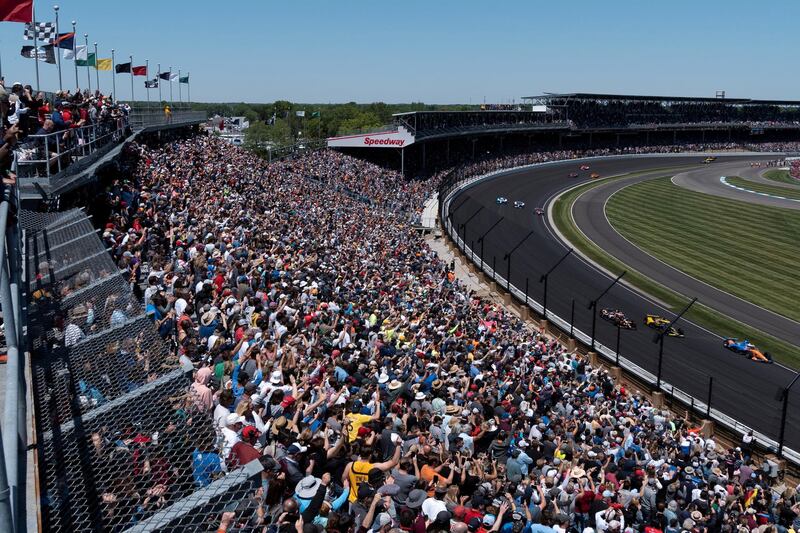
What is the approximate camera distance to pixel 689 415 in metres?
21.8

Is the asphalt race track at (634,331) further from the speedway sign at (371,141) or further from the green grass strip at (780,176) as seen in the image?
the green grass strip at (780,176)

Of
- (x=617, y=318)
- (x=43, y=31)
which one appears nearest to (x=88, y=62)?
(x=43, y=31)

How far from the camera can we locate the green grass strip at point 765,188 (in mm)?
76062

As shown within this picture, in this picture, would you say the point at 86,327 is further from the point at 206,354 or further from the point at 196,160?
the point at 196,160

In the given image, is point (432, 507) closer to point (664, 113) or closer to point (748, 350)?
point (748, 350)

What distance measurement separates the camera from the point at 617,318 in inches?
1163

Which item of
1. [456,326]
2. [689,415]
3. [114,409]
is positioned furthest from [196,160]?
[114,409]

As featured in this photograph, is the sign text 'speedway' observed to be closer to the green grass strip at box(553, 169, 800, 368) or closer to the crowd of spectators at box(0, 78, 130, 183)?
the green grass strip at box(553, 169, 800, 368)

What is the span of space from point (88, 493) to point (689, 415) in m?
20.5

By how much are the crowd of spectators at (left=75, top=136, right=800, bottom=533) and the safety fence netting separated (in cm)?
11

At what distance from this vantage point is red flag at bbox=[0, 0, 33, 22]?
13.3 metres

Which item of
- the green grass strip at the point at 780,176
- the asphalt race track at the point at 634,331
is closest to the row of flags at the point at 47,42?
the asphalt race track at the point at 634,331

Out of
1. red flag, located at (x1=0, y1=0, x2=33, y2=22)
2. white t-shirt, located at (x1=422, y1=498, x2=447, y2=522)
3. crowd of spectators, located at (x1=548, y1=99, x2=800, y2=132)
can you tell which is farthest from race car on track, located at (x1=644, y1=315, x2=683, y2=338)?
crowd of spectators, located at (x1=548, y1=99, x2=800, y2=132)

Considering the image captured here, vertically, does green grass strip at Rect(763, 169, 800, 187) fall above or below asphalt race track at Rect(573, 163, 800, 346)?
above
